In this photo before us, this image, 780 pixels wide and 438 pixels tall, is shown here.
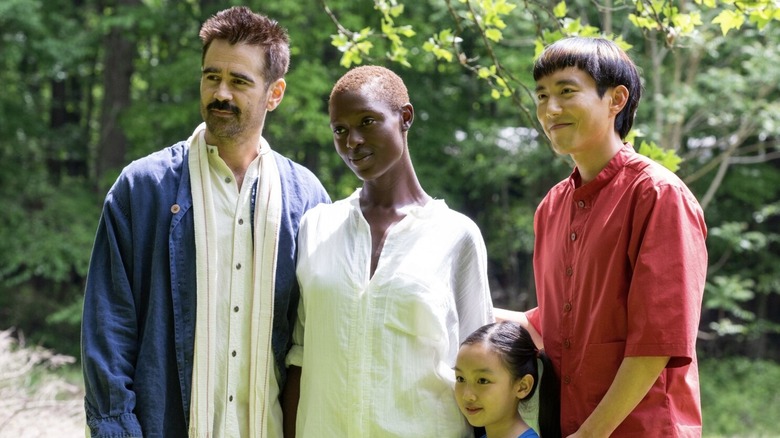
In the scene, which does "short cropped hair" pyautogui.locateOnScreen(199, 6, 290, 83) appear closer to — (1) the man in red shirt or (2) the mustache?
(2) the mustache

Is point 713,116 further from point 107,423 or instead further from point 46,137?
point 46,137

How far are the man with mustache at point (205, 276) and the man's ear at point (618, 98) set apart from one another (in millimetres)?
998

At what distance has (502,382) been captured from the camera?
2.37 metres

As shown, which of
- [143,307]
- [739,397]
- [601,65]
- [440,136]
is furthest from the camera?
[440,136]

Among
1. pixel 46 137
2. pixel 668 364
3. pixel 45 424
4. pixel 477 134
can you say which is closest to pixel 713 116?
pixel 477 134

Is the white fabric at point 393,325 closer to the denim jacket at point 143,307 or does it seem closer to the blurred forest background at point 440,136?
the denim jacket at point 143,307

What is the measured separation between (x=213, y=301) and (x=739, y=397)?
976 cm

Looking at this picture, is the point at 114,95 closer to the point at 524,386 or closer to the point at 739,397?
the point at 739,397

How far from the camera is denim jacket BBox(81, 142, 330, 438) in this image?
241 centimetres

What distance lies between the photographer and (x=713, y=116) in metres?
9.18

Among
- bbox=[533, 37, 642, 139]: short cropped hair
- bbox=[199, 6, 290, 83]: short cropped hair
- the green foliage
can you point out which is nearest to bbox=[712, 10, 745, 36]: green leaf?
bbox=[533, 37, 642, 139]: short cropped hair

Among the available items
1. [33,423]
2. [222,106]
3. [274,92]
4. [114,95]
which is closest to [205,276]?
[222,106]

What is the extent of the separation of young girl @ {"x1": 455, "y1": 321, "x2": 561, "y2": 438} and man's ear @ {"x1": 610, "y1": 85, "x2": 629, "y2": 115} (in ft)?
2.06

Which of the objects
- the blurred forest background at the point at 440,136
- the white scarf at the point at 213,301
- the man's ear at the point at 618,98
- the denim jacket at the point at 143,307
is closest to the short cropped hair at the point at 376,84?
the white scarf at the point at 213,301
